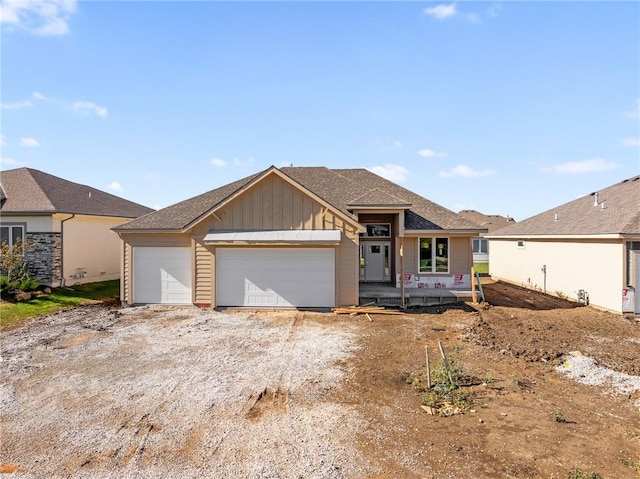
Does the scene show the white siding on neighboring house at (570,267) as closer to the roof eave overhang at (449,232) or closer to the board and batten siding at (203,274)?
the roof eave overhang at (449,232)

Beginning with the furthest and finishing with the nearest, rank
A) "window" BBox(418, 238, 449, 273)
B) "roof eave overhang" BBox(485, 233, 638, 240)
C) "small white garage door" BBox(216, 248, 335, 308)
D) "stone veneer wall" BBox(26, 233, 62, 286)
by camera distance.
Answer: "stone veneer wall" BBox(26, 233, 62, 286) → "window" BBox(418, 238, 449, 273) → "small white garage door" BBox(216, 248, 335, 308) → "roof eave overhang" BBox(485, 233, 638, 240)

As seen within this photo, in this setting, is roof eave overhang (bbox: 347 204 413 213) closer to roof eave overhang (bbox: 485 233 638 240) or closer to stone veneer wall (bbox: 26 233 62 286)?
roof eave overhang (bbox: 485 233 638 240)

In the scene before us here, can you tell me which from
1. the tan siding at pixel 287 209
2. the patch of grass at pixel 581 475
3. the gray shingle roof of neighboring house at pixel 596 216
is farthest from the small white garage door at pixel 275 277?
the gray shingle roof of neighboring house at pixel 596 216

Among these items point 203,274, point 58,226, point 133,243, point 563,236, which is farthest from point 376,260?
point 58,226

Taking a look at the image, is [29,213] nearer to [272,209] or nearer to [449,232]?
[272,209]

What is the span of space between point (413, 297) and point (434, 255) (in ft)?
8.60

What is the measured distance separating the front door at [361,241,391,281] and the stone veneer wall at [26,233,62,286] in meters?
14.5

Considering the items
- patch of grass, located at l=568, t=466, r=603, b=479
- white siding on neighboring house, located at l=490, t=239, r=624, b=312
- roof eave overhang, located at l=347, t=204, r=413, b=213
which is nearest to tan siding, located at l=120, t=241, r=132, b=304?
roof eave overhang, located at l=347, t=204, r=413, b=213

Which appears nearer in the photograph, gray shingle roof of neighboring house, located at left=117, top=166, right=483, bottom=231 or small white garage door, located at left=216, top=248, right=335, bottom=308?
small white garage door, located at left=216, top=248, right=335, bottom=308

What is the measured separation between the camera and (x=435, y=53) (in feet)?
40.5

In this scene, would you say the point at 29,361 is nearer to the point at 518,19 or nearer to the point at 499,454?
the point at 499,454

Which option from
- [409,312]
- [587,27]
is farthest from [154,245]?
[587,27]

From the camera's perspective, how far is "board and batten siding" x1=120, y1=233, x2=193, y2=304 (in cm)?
1448

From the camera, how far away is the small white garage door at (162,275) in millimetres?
14531
